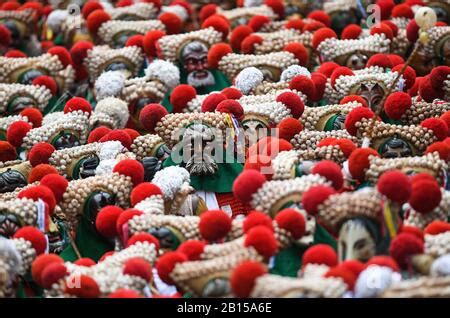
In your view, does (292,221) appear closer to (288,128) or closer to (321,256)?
(321,256)

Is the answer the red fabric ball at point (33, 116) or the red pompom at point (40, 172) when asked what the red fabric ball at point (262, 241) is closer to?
the red pompom at point (40, 172)

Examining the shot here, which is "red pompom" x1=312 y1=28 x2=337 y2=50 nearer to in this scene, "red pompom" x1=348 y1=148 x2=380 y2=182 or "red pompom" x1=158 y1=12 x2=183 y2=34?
"red pompom" x1=158 y1=12 x2=183 y2=34

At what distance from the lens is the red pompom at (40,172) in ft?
15.0

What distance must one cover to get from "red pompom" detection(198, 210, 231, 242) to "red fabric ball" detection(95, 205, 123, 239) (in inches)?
15.6

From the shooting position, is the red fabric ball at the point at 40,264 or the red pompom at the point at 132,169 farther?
the red pompom at the point at 132,169

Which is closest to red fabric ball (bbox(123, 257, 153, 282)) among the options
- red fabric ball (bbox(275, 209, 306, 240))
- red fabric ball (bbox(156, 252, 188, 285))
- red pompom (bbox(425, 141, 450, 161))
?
red fabric ball (bbox(156, 252, 188, 285))

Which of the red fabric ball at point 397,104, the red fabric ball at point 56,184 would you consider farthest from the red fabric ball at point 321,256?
the red fabric ball at point 397,104

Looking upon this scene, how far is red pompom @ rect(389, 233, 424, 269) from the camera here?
368 cm

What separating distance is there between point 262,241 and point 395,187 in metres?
0.48

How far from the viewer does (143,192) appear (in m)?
4.27

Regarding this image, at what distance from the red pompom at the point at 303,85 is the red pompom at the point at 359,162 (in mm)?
859

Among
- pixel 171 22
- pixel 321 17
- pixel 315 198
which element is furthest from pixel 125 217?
pixel 321 17
